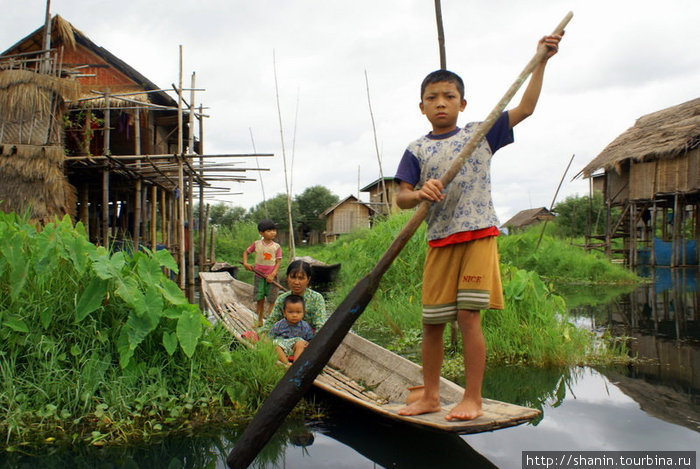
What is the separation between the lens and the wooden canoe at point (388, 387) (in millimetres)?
1875

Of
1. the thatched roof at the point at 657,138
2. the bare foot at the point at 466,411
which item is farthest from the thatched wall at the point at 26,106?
the thatched roof at the point at 657,138

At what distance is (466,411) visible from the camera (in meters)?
1.94

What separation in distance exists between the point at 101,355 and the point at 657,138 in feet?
51.3

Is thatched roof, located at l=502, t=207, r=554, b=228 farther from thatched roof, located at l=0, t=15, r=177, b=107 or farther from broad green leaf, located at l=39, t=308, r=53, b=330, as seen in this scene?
broad green leaf, located at l=39, t=308, r=53, b=330

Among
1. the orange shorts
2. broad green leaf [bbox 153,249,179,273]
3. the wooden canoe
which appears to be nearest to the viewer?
the wooden canoe

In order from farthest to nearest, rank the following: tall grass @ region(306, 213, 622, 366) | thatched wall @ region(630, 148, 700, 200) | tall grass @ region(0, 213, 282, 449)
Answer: thatched wall @ region(630, 148, 700, 200) < tall grass @ region(306, 213, 622, 366) < tall grass @ region(0, 213, 282, 449)

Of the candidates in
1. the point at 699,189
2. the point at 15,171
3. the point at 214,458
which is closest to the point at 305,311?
the point at 214,458

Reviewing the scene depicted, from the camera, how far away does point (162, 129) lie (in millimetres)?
13516

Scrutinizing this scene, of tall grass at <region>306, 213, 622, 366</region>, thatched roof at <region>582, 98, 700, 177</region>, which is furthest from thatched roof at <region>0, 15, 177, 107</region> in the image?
thatched roof at <region>582, 98, 700, 177</region>

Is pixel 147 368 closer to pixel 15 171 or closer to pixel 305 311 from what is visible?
pixel 305 311

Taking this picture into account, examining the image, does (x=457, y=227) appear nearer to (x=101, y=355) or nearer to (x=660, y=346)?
(x=101, y=355)

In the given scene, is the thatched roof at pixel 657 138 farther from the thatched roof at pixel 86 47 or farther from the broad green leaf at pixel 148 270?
the broad green leaf at pixel 148 270

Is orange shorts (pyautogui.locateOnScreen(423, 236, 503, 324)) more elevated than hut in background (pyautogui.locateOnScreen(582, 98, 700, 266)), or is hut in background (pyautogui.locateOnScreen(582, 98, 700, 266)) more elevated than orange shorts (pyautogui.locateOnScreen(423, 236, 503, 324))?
hut in background (pyautogui.locateOnScreen(582, 98, 700, 266))

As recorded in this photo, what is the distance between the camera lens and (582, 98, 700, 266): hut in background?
13.3 metres
